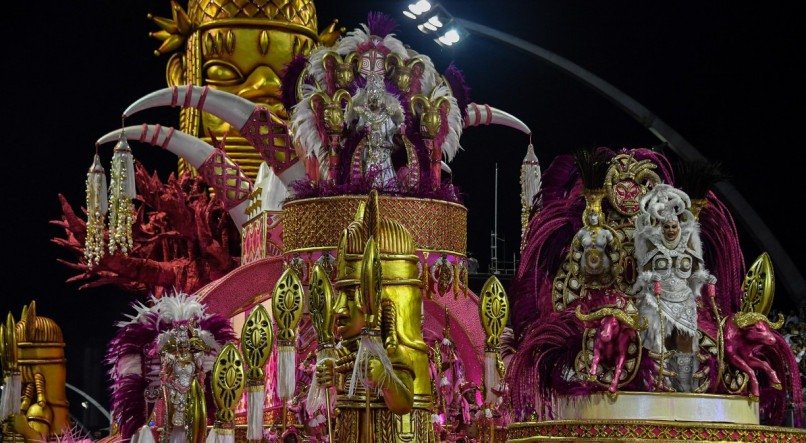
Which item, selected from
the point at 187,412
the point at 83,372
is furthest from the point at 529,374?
the point at 83,372

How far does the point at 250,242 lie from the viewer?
A: 13625 millimetres

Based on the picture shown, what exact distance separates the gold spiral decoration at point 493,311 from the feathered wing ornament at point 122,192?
5.30 meters

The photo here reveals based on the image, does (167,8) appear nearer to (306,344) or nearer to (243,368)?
(306,344)

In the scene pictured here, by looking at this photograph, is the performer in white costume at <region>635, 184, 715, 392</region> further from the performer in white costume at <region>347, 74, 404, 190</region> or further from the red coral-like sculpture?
the red coral-like sculpture

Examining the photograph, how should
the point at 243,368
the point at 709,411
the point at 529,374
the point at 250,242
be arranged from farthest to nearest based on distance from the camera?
1. the point at 250,242
2. the point at 243,368
3. the point at 529,374
4. the point at 709,411

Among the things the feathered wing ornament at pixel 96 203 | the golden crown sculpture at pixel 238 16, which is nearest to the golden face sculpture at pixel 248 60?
A: the golden crown sculpture at pixel 238 16

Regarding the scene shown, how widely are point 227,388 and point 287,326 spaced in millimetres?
637

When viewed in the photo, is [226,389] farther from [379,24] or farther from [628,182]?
[379,24]

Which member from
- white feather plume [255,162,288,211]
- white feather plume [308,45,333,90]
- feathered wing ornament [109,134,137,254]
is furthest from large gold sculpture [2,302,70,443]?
white feather plume [308,45,333,90]

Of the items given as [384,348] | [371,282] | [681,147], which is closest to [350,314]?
[384,348]

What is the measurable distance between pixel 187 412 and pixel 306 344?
69.2 inches

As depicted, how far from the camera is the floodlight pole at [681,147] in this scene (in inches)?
492

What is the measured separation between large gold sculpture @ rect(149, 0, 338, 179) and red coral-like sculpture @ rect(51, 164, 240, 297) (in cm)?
97

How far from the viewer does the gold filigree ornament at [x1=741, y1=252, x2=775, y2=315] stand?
8634mm
